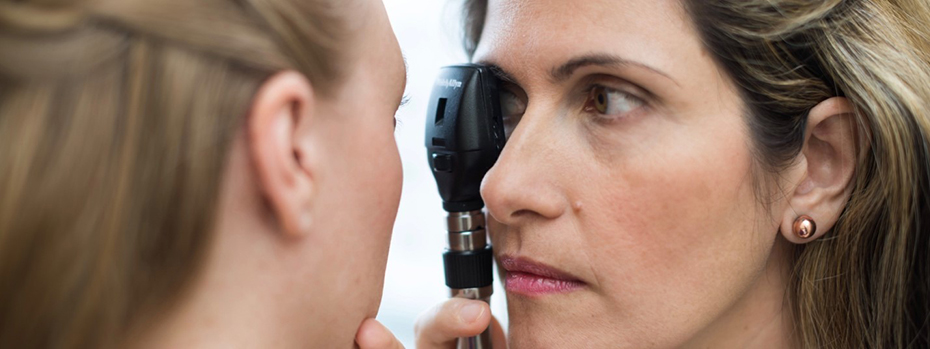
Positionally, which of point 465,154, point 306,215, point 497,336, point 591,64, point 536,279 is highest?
point 591,64

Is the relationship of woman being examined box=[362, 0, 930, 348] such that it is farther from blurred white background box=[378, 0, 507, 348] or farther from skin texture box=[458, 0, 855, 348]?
blurred white background box=[378, 0, 507, 348]

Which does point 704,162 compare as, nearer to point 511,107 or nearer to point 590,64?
point 590,64

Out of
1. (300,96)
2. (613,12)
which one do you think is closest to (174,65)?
(300,96)

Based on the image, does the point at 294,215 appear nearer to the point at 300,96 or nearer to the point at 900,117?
the point at 300,96

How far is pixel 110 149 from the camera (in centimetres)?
81

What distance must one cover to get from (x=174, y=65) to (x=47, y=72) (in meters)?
0.11

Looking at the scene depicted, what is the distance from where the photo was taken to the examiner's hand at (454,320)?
1.51m

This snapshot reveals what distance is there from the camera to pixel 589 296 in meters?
1.34

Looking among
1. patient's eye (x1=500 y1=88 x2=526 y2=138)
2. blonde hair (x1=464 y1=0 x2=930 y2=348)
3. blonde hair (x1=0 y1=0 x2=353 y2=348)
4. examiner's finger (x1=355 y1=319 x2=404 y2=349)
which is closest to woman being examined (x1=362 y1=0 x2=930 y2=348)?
blonde hair (x1=464 y1=0 x2=930 y2=348)

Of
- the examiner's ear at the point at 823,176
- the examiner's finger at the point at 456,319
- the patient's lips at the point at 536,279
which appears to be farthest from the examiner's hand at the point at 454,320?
the examiner's ear at the point at 823,176

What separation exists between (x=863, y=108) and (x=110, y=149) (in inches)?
41.6

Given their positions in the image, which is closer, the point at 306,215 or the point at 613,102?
the point at 306,215

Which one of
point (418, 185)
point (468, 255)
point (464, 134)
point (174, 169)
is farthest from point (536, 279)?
point (418, 185)

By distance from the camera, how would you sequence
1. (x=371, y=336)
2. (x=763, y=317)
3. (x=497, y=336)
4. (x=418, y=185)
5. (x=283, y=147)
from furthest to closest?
(x=418, y=185) < (x=497, y=336) < (x=763, y=317) < (x=371, y=336) < (x=283, y=147)
